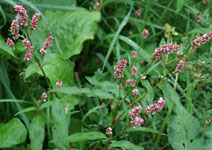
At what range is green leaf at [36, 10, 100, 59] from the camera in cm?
232

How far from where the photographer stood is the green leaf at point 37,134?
125cm

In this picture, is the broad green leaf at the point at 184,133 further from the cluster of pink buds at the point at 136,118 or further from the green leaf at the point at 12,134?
the green leaf at the point at 12,134

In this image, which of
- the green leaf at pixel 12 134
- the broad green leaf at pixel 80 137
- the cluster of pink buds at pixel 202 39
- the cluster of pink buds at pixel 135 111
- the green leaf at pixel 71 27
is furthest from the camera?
the green leaf at pixel 71 27

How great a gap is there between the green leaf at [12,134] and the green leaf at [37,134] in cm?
37

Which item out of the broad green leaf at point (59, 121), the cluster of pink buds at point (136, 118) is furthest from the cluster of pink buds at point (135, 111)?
the broad green leaf at point (59, 121)

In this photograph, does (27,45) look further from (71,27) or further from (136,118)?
(71,27)

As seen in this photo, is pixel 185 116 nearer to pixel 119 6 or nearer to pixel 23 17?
pixel 23 17

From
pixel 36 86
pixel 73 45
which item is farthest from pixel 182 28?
pixel 36 86

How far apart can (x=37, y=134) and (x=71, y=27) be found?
4.50 feet

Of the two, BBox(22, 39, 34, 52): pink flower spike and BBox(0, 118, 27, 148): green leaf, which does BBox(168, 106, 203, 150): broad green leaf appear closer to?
BBox(22, 39, 34, 52): pink flower spike

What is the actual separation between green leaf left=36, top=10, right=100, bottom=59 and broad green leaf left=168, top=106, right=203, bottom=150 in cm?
125

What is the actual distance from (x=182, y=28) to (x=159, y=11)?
34 centimetres

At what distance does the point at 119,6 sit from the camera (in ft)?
9.71

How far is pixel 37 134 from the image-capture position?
1.29 metres
